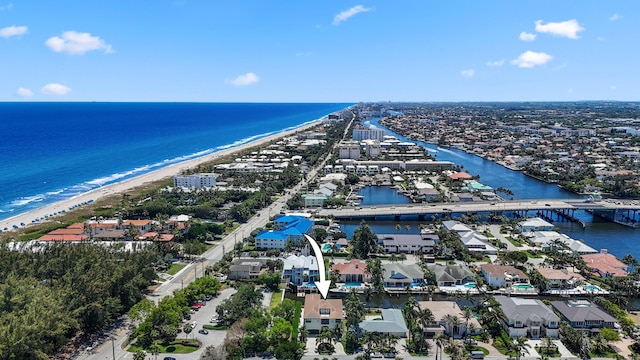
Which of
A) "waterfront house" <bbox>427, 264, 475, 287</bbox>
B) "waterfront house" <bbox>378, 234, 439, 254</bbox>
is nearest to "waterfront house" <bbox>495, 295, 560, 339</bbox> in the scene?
"waterfront house" <bbox>427, 264, 475, 287</bbox>

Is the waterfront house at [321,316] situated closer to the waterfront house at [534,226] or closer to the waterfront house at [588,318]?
the waterfront house at [588,318]

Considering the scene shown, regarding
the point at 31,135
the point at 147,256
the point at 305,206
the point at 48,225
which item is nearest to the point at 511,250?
→ the point at 305,206

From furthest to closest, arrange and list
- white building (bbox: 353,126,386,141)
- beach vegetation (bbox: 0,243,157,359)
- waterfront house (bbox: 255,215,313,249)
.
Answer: white building (bbox: 353,126,386,141) → waterfront house (bbox: 255,215,313,249) → beach vegetation (bbox: 0,243,157,359)

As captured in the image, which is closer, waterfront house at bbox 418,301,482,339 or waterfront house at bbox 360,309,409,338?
waterfront house at bbox 360,309,409,338

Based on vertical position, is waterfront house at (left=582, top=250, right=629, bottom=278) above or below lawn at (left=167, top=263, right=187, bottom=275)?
above

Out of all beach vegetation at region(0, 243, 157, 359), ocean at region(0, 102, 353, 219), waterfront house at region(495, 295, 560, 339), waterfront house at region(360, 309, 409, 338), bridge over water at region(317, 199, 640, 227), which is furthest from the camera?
ocean at region(0, 102, 353, 219)

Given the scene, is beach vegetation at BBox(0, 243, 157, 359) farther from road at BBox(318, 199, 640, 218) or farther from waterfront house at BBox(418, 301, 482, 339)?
road at BBox(318, 199, 640, 218)

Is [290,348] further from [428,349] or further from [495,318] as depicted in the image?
[495,318]
